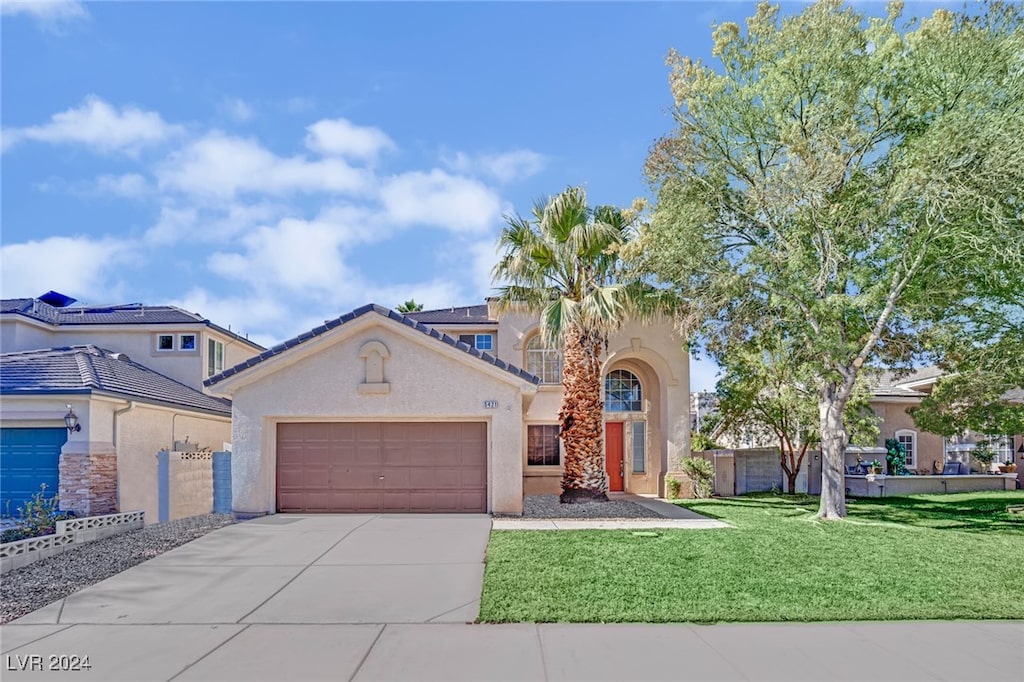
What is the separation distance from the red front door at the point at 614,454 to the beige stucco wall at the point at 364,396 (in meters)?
6.92

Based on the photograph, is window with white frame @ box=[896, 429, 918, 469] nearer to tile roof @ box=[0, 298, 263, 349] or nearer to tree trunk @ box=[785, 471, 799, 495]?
tree trunk @ box=[785, 471, 799, 495]

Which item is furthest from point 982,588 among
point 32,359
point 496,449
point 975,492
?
point 32,359

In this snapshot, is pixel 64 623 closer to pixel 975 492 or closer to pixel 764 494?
pixel 764 494

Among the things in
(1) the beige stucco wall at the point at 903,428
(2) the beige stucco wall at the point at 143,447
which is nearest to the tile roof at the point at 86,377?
(2) the beige stucco wall at the point at 143,447

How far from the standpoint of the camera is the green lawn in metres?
8.47

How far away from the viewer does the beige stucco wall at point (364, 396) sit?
1571 cm

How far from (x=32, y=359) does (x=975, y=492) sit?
94.3 feet

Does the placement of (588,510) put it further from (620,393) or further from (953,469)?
(953,469)

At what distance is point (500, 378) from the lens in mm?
15938

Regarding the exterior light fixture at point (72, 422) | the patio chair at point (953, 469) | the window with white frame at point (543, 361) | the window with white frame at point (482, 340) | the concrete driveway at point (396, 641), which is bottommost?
the patio chair at point (953, 469)

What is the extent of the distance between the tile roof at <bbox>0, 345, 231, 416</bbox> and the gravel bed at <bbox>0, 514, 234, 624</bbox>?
3.76 metres

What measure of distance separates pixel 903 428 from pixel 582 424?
54.3ft

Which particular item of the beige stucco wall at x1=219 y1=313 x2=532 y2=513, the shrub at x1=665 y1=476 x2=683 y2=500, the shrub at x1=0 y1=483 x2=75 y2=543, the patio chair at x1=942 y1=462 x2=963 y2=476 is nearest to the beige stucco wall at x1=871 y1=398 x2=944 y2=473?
the patio chair at x1=942 y1=462 x2=963 y2=476

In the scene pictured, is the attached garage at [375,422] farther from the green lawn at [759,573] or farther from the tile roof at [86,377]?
the tile roof at [86,377]
